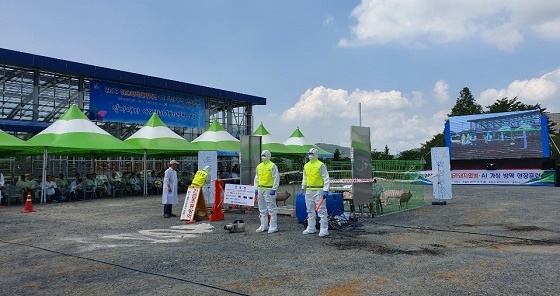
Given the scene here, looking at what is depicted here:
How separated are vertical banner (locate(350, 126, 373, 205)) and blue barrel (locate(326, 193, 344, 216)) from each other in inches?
27.9

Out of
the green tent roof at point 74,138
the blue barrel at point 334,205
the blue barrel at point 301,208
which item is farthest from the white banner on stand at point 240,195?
the green tent roof at point 74,138

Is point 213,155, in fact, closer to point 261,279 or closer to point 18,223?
point 18,223

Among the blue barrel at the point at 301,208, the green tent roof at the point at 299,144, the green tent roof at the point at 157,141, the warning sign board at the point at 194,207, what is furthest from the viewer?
the green tent roof at the point at 299,144

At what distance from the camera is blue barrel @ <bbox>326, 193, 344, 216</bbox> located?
33.0ft

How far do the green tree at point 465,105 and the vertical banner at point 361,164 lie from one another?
46059 millimetres

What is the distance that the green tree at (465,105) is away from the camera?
52731 mm

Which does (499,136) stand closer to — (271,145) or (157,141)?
(271,145)

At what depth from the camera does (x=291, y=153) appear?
3091 cm

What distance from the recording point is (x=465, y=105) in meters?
53.9

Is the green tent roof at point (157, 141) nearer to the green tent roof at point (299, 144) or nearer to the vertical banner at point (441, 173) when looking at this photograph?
the green tent roof at point (299, 144)

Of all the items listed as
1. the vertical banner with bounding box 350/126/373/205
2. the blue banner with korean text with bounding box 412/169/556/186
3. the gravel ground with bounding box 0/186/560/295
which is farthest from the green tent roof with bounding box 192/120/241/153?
the blue banner with korean text with bounding box 412/169/556/186

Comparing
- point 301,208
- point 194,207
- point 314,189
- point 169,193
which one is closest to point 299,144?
point 169,193

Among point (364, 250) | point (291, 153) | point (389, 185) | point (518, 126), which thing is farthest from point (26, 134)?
point (518, 126)

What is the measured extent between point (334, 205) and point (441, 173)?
725cm
